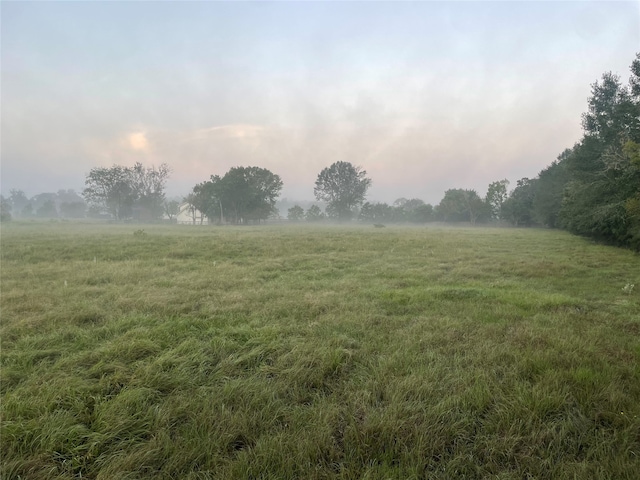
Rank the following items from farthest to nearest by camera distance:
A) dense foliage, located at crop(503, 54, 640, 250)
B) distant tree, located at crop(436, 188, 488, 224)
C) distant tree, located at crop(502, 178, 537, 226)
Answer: distant tree, located at crop(436, 188, 488, 224), distant tree, located at crop(502, 178, 537, 226), dense foliage, located at crop(503, 54, 640, 250)

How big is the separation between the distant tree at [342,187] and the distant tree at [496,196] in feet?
122

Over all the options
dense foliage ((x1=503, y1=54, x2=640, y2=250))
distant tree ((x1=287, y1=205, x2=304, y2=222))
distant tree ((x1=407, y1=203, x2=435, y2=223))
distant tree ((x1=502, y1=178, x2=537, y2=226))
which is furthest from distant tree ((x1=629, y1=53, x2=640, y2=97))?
distant tree ((x1=287, y1=205, x2=304, y2=222))

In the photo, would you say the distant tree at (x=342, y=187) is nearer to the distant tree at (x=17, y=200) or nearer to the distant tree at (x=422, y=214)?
the distant tree at (x=422, y=214)

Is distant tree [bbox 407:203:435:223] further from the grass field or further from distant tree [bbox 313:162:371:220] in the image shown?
the grass field

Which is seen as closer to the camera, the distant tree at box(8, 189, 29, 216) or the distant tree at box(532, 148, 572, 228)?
the distant tree at box(532, 148, 572, 228)

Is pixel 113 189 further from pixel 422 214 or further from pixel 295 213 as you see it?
pixel 422 214

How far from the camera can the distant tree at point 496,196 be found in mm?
78375

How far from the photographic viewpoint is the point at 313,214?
100 metres

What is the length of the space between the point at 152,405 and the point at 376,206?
320 ft

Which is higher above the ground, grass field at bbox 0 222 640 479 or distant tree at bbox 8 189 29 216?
distant tree at bbox 8 189 29 216

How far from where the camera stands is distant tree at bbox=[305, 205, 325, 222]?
9991 centimetres

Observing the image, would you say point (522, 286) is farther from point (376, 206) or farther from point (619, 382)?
point (376, 206)

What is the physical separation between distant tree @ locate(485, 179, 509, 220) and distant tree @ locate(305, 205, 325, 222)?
50031 millimetres

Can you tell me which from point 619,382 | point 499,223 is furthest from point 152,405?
point 499,223
